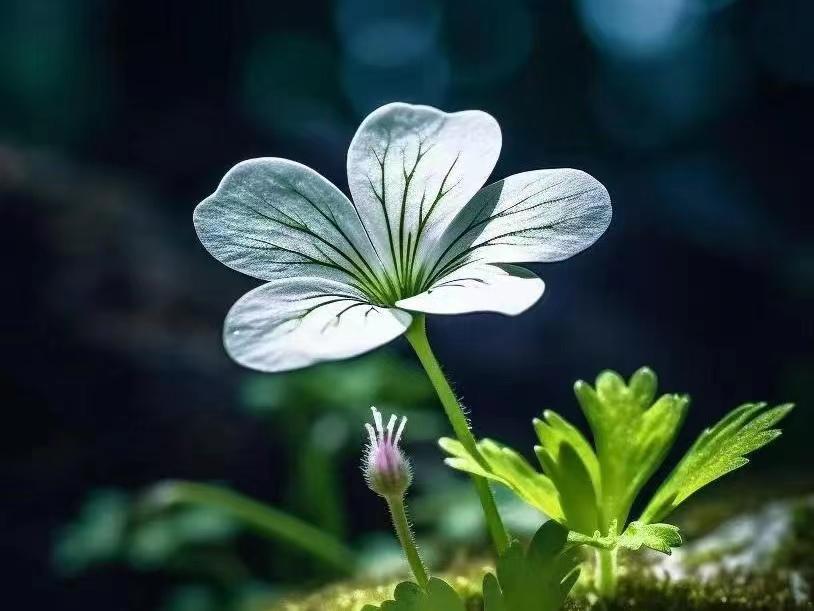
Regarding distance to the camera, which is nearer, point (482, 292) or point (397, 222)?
point (482, 292)

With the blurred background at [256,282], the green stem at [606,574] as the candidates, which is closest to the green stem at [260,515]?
the blurred background at [256,282]

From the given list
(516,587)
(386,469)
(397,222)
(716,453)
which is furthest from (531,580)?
(397,222)

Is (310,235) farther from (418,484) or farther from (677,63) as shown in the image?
(677,63)

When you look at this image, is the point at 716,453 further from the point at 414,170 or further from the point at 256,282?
the point at 256,282

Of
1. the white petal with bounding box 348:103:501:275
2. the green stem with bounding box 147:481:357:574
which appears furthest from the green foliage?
the green stem with bounding box 147:481:357:574

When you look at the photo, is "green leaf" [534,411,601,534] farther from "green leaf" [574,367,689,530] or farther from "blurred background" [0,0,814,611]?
"blurred background" [0,0,814,611]

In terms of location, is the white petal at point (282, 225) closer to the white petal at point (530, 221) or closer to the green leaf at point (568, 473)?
the white petal at point (530, 221)

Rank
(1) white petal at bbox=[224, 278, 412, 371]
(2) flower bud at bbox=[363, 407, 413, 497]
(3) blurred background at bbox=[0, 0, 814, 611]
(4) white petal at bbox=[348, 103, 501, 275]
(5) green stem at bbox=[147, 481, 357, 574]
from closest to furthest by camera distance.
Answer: (1) white petal at bbox=[224, 278, 412, 371] → (2) flower bud at bbox=[363, 407, 413, 497] → (4) white petal at bbox=[348, 103, 501, 275] → (5) green stem at bbox=[147, 481, 357, 574] → (3) blurred background at bbox=[0, 0, 814, 611]
